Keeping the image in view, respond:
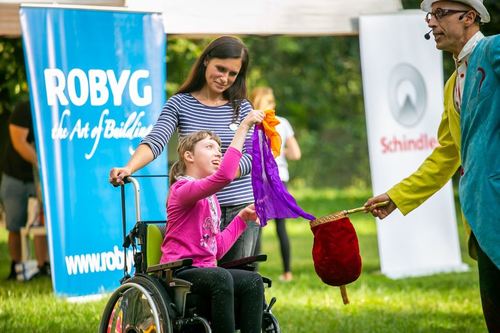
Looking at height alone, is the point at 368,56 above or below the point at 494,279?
above

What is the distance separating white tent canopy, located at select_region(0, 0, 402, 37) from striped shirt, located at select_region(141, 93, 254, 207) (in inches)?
135

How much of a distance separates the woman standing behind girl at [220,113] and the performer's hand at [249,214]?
0.18 meters

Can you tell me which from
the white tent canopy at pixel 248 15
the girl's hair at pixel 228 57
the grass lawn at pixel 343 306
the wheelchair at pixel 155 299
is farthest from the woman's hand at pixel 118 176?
the white tent canopy at pixel 248 15

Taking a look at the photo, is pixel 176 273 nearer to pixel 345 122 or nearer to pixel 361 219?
pixel 361 219

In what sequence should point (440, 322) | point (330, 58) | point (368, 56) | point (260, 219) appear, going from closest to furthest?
point (260, 219), point (440, 322), point (368, 56), point (330, 58)

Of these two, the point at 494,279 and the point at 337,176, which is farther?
the point at 337,176

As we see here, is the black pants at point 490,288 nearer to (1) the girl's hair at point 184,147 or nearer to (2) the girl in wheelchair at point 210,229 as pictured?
(2) the girl in wheelchair at point 210,229

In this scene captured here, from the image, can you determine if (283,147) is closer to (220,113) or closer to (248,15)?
(248,15)

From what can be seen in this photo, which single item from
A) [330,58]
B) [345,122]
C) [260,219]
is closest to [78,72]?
[260,219]

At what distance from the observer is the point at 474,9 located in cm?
496

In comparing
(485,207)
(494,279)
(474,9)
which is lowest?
(494,279)

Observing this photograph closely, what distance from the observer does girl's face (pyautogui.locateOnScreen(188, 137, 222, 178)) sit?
5.46 m

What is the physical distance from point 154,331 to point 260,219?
75 cm

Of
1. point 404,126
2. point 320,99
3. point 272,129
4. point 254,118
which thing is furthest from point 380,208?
point 320,99
